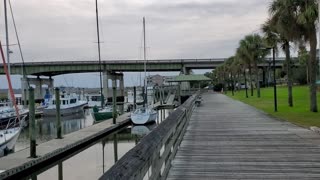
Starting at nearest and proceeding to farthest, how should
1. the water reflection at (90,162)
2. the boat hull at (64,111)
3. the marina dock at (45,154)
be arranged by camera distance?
the marina dock at (45,154), the water reflection at (90,162), the boat hull at (64,111)

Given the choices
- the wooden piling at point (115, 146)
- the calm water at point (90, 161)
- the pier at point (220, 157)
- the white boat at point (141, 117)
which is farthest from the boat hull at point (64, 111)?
the pier at point (220, 157)

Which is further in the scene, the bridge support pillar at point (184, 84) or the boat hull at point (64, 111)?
the bridge support pillar at point (184, 84)

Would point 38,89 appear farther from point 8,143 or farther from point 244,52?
point 8,143

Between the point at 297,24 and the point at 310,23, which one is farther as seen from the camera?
the point at 297,24

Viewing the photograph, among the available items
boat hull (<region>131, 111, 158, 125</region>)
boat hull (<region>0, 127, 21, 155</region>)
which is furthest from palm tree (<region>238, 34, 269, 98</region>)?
boat hull (<region>0, 127, 21, 155</region>)

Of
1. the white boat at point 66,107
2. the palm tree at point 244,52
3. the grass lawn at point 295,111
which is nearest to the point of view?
the grass lawn at point 295,111

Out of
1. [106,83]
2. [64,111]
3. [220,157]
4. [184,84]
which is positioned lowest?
[64,111]

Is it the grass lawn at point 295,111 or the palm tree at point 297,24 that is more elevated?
the palm tree at point 297,24

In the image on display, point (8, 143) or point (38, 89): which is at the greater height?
point (38, 89)

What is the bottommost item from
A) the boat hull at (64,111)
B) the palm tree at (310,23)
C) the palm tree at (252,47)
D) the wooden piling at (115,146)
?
the wooden piling at (115,146)

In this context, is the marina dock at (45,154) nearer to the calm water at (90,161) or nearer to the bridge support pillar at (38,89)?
the calm water at (90,161)

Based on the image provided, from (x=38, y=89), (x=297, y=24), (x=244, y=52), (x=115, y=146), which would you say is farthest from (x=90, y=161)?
(x=38, y=89)

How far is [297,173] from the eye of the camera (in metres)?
10.9

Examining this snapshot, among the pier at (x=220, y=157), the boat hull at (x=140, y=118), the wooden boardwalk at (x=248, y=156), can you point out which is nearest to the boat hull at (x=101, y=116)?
the boat hull at (x=140, y=118)
